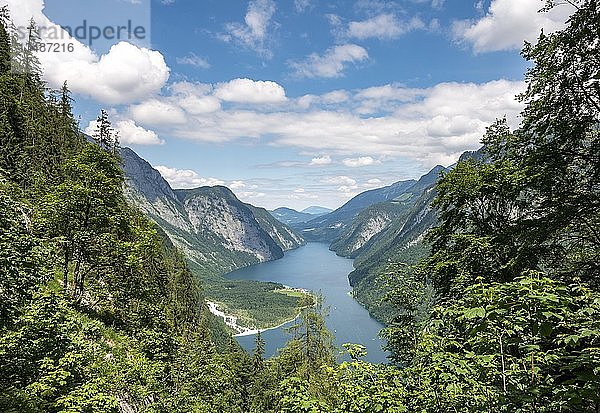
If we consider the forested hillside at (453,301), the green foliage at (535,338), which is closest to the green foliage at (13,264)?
the forested hillside at (453,301)

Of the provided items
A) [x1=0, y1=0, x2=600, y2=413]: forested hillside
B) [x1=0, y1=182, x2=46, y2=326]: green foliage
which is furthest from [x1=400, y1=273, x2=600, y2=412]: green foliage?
[x1=0, y1=182, x2=46, y2=326]: green foliage

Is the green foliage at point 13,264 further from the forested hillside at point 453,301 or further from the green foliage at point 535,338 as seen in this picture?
the green foliage at point 535,338

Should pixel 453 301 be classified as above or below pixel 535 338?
below

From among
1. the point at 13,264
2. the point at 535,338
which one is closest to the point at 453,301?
the point at 535,338

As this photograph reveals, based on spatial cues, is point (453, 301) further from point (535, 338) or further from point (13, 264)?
point (13, 264)

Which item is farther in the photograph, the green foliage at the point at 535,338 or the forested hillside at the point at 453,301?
the forested hillside at the point at 453,301

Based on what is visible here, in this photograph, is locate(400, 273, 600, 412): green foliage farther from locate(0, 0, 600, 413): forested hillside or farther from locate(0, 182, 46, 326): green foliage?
locate(0, 182, 46, 326): green foliage

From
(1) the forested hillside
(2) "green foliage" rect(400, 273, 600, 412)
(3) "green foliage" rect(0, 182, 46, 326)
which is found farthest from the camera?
(3) "green foliage" rect(0, 182, 46, 326)

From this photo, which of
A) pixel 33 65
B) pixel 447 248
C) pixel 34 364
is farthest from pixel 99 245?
pixel 33 65
